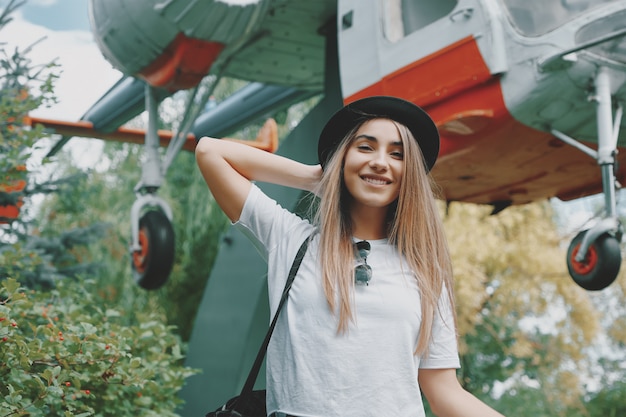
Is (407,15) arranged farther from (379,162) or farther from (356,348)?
(356,348)

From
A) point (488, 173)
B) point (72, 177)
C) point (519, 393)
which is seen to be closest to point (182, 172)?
point (72, 177)

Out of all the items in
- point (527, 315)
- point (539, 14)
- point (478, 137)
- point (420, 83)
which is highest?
point (539, 14)

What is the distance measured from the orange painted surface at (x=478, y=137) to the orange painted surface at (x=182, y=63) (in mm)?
1414

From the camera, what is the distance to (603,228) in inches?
162

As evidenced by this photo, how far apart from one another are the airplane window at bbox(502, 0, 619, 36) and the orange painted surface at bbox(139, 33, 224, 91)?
232cm

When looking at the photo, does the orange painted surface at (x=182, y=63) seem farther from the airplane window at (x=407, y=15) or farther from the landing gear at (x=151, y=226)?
the airplane window at (x=407, y=15)

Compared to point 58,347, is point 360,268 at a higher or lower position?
higher

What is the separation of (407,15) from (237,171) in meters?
3.18

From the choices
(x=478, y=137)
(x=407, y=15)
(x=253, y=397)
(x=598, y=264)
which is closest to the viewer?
(x=253, y=397)

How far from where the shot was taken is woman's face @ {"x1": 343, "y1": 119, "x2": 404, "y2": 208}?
1831 mm

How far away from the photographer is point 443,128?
4453 millimetres

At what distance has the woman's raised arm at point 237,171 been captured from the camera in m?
1.90

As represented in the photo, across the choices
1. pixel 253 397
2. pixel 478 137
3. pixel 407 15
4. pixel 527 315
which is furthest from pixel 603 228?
pixel 527 315

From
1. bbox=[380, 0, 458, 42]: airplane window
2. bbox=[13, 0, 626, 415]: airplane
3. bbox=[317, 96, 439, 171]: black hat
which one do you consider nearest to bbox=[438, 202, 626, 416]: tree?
bbox=[13, 0, 626, 415]: airplane
